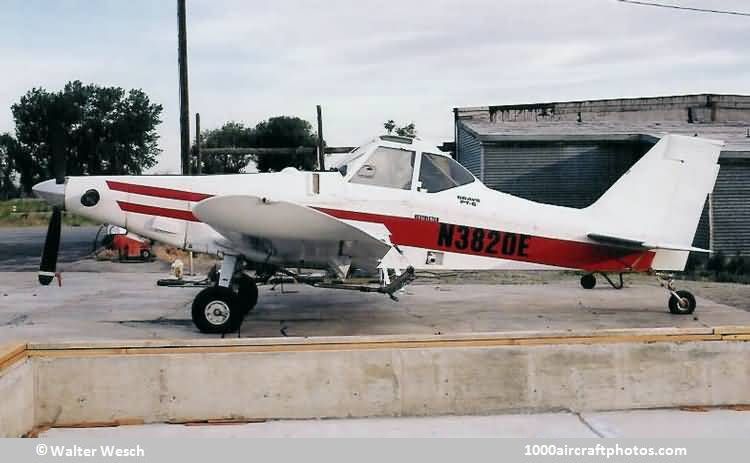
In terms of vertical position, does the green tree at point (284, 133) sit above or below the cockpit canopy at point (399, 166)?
above

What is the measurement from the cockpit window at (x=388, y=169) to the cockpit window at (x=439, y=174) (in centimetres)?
18

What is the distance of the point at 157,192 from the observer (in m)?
10.1

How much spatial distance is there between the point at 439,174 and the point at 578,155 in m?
11.1

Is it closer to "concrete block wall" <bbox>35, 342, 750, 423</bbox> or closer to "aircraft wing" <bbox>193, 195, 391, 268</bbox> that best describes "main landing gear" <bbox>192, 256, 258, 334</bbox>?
"aircraft wing" <bbox>193, 195, 391, 268</bbox>

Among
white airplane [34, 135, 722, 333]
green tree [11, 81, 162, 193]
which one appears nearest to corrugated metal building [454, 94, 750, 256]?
white airplane [34, 135, 722, 333]

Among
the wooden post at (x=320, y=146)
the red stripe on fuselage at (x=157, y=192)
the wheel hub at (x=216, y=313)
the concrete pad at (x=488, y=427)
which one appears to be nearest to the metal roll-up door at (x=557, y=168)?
the wooden post at (x=320, y=146)

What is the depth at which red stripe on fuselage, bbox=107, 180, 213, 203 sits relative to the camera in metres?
10.1

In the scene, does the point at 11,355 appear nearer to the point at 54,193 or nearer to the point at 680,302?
the point at 54,193

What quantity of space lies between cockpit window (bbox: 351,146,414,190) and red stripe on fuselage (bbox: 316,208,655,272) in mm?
437

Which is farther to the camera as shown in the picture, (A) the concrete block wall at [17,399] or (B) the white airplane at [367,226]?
(B) the white airplane at [367,226]

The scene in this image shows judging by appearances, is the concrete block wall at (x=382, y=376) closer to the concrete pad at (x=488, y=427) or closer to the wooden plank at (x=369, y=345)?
the wooden plank at (x=369, y=345)

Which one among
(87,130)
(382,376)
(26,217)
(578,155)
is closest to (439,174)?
(382,376)

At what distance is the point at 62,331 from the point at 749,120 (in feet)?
79.9

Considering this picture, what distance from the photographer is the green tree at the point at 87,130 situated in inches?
1428
